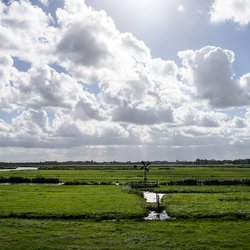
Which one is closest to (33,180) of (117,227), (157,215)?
(157,215)

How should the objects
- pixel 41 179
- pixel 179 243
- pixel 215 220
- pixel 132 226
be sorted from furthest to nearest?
pixel 41 179, pixel 215 220, pixel 132 226, pixel 179 243

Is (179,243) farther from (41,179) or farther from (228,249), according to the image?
(41,179)

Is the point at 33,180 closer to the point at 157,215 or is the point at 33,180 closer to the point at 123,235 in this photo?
the point at 157,215

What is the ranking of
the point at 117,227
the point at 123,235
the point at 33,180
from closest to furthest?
the point at 123,235 < the point at 117,227 < the point at 33,180

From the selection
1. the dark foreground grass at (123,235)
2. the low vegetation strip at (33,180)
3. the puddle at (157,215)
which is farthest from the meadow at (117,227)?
the low vegetation strip at (33,180)

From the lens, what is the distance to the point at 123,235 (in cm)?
3116

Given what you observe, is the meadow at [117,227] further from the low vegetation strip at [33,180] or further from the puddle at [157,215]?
the low vegetation strip at [33,180]

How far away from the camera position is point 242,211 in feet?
143

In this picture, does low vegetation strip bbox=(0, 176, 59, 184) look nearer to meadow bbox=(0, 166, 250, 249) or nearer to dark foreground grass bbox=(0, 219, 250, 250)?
meadow bbox=(0, 166, 250, 249)

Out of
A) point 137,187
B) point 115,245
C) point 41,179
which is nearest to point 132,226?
point 115,245

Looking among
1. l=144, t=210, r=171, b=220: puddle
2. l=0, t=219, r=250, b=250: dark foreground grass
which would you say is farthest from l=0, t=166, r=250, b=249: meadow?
l=144, t=210, r=171, b=220: puddle

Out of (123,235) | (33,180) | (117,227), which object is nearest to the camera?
(123,235)

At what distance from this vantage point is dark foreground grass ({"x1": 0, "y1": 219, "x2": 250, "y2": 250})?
2794 cm

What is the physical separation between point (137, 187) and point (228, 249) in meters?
62.7
